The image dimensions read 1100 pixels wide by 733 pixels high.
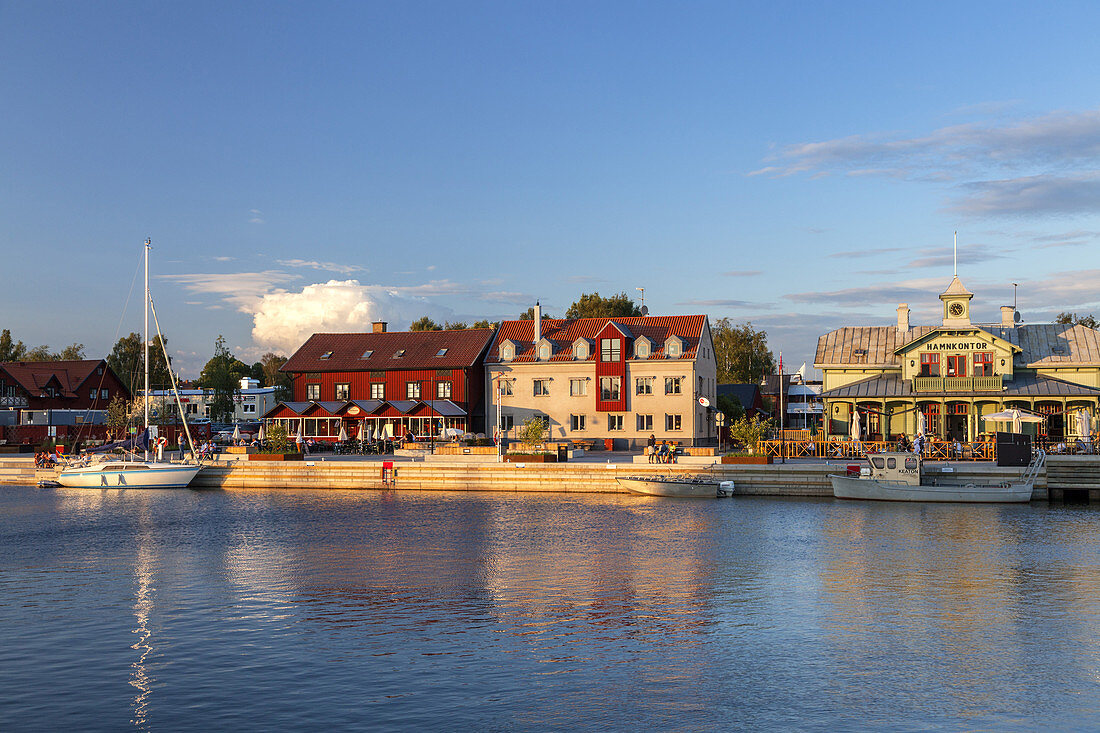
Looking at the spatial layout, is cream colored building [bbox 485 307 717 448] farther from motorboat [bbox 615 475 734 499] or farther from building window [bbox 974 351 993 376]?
motorboat [bbox 615 475 734 499]

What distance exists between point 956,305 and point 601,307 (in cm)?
4631

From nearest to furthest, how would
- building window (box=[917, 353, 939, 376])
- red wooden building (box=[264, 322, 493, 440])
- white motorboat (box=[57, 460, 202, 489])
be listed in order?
white motorboat (box=[57, 460, 202, 489]) < building window (box=[917, 353, 939, 376]) < red wooden building (box=[264, 322, 493, 440])

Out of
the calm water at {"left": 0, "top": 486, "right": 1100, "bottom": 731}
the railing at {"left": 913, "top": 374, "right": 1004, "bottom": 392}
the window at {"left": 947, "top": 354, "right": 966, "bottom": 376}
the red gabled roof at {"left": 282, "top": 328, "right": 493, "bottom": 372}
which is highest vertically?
Result: the red gabled roof at {"left": 282, "top": 328, "right": 493, "bottom": 372}

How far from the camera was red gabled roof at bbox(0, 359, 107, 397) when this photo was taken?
317 ft

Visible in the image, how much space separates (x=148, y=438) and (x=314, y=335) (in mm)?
26727

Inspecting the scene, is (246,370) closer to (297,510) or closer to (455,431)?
(455,431)

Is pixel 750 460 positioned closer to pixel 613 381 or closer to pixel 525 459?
pixel 525 459

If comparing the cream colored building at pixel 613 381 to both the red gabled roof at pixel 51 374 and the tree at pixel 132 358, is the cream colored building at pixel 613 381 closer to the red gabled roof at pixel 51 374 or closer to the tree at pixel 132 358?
the red gabled roof at pixel 51 374

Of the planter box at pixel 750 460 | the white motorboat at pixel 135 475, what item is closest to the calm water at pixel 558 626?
the planter box at pixel 750 460

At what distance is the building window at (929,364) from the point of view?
6431 cm

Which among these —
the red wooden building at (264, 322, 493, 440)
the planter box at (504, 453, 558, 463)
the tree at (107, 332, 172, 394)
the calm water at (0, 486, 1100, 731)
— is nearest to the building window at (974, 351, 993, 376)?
the calm water at (0, 486, 1100, 731)

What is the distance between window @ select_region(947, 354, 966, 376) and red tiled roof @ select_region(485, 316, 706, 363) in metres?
18.4

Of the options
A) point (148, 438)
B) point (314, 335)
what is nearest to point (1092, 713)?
point (148, 438)

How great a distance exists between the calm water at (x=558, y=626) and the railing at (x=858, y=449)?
479 inches
